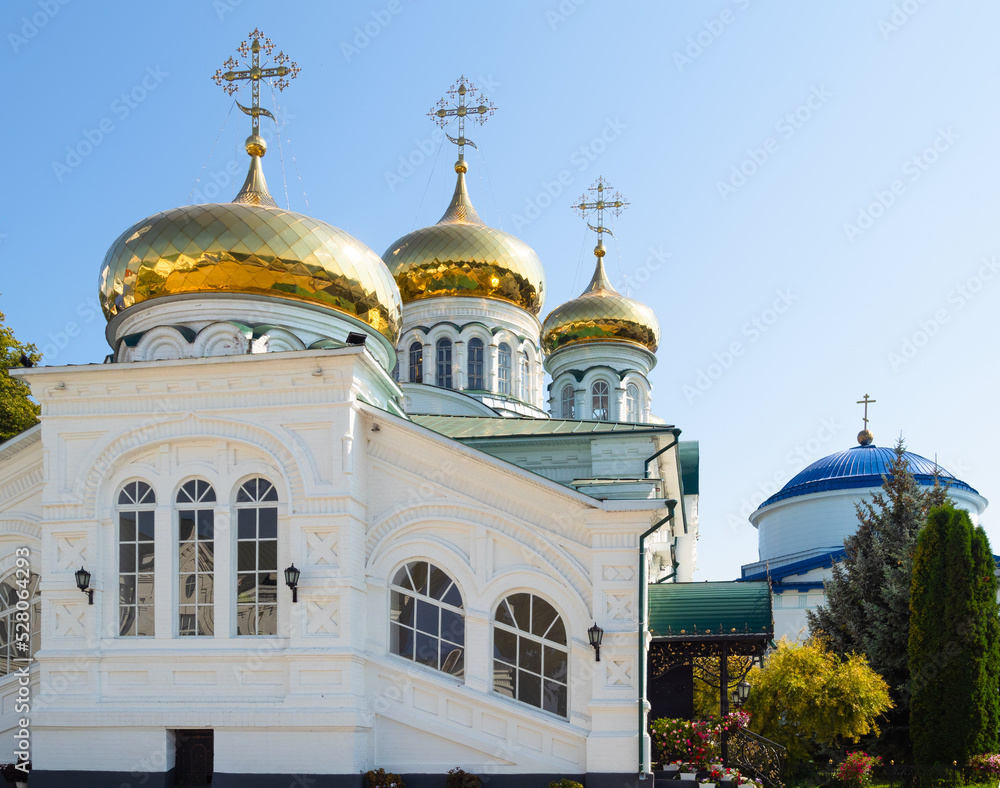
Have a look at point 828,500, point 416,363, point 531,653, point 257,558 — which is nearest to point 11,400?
point 416,363

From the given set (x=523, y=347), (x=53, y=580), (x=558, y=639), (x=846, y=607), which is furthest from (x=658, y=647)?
(x=523, y=347)

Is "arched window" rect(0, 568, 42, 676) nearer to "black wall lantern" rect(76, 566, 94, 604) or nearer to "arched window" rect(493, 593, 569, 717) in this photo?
"black wall lantern" rect(76, 566, 94, 604)

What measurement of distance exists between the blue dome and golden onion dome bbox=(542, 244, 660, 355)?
6.64 m

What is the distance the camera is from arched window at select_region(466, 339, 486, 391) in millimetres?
22719

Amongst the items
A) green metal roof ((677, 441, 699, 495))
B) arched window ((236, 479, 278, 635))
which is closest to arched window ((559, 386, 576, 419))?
green metal roof ((677, 441, 699, 495))

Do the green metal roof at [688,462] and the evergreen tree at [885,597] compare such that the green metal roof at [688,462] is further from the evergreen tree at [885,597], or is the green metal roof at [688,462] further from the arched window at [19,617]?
the arched window at [19,617]

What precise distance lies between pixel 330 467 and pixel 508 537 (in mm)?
2184

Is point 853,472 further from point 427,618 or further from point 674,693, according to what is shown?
point 427,618

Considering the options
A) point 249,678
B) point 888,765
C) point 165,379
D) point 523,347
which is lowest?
point 888,765

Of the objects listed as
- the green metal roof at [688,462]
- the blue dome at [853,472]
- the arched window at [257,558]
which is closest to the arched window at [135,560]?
the arched window at [257,558]

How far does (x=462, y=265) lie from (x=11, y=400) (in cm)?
936

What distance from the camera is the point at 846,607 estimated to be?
18188 mm

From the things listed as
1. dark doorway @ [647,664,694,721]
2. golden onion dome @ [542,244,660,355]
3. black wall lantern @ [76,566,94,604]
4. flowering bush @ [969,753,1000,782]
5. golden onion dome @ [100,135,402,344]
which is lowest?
flowering bush @ [969,753,1000,782]

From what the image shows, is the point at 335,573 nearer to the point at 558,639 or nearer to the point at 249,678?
the point at 249,678
